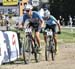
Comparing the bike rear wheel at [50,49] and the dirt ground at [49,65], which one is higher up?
the bike rear wheel at [50,49]

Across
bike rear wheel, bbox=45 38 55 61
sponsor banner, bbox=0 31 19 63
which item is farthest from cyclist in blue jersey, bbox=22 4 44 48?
bike rear wheel, bbox=45 38 55 61

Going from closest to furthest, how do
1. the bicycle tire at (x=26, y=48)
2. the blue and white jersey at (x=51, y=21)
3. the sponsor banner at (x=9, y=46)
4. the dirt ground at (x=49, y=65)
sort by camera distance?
the dirt ground at (x=49, y=65), the sponsor banner at (x=9, y=46), the bicycle tire at (x=26, y=48), the blue and white jersey at (x=51, y=21)

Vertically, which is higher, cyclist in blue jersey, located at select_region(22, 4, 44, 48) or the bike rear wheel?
cyclist in blue jersey, located at select_region(22, 4, 44, 48)

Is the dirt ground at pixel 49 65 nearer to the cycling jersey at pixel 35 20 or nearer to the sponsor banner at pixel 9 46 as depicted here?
the sponsor banner at pixel 9 46

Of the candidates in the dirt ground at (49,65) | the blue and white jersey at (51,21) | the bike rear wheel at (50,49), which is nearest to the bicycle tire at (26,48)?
the dirt ground at (49,65)

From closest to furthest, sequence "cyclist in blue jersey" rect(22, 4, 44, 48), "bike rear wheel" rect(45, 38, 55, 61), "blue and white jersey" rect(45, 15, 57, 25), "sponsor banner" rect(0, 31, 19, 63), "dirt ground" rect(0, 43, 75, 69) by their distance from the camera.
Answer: "dirt ground" rect(0, 43, 75, 69), "sponsor banner" rect(0, 31, 19, 63), "cyclist in blue jersey" rect(22, 4, 44, 48), "bike rear wheel" rect(45, 38, 55, 61), "blue and white jersey" rect(45, 15, 57, 25)

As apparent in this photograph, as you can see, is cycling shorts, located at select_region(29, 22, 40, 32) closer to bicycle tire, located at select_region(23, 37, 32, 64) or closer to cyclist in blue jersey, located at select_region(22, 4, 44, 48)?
cyclist in blue jersey, located at select_region(22, 4, 44, 48)

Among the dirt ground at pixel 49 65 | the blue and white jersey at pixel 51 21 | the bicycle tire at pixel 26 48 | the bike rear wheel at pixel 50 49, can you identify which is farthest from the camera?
the blue and white jersey at pixel 51 21

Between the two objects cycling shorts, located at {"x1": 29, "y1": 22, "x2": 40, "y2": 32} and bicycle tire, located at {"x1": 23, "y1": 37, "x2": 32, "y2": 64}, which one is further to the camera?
cycling shorts, located at {"x1": 29, "y1": 22, "x2": 40, "y2": 32}

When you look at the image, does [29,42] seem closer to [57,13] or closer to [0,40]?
[0,40]

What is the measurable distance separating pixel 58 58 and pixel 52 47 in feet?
2.10

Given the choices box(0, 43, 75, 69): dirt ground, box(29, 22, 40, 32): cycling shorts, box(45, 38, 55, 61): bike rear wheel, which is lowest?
box(0, 43, 75, 69): dirt ground

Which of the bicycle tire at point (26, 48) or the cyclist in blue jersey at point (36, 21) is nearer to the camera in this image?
the bicycle tire at point (26, 48)

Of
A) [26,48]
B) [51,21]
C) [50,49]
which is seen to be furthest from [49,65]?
[51,21]
